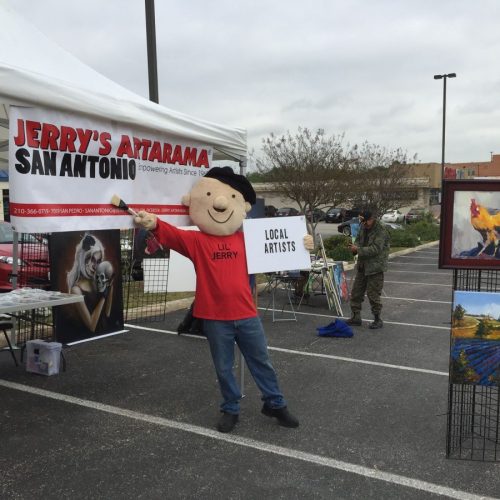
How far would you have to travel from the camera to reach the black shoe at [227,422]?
12.9 feet

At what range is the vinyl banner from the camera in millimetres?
3424

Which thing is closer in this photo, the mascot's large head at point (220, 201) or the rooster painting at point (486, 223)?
the rooster painting at point (486, 223)

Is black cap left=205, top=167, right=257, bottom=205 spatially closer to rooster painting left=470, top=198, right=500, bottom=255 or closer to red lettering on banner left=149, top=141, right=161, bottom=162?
red lettering on banner left=149, top=141, right=161, bottom=162

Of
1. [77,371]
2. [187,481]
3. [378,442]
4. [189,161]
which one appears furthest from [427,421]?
[77,371]

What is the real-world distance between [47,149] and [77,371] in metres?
2.74

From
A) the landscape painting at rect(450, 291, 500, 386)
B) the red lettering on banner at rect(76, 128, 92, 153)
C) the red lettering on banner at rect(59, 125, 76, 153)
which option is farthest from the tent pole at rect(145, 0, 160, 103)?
the landscape painting at rect(450, 291, 500, 386)

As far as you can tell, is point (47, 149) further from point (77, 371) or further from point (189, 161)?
point (77, 371)

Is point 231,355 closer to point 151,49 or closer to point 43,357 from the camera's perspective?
point 43,357

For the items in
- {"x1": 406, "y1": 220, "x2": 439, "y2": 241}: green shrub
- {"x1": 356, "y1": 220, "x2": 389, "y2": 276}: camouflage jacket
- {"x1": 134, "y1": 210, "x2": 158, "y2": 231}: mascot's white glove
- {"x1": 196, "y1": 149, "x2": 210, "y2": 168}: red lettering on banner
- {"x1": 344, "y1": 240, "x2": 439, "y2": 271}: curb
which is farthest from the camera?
{"x1": 406, "y1": 220, "x2": 439, "y2": 241}: green shrub

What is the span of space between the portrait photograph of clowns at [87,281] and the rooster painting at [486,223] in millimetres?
4490

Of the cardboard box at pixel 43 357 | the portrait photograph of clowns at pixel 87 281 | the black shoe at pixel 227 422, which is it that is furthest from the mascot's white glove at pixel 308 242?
the portrait photograph of clowns at pixel 87 281

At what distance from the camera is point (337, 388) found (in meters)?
4.94

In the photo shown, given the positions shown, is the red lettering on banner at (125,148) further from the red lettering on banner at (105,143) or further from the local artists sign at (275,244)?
the local artists sign at (275,244)

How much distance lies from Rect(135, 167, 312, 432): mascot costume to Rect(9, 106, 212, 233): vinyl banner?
0.38m
